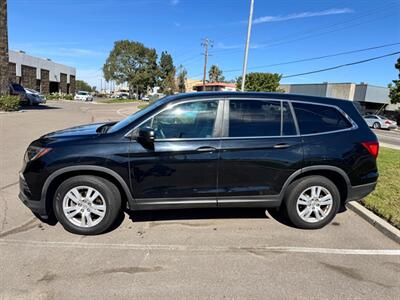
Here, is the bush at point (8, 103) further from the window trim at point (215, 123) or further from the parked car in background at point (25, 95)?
the window trim at point (215, 123)

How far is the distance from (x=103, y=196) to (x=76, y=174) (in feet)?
1.38

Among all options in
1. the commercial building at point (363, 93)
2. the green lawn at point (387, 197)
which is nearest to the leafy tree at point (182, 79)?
the commercial building at point (363, 93)

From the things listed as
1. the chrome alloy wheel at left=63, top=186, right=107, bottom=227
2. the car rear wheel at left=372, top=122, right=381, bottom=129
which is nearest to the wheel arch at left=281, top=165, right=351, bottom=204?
the chrome alloy wheel at left=63, top=186, right=107, bottom=227

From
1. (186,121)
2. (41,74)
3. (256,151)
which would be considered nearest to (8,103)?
(186,121)

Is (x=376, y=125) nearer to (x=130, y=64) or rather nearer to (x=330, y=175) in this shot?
(x=330, y=175)

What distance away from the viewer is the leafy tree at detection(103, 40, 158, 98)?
7372 cm

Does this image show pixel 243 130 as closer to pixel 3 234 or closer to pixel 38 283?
pixel 38 283

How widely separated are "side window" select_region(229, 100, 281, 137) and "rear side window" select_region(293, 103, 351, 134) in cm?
32

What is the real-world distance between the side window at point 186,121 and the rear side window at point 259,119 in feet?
0.89

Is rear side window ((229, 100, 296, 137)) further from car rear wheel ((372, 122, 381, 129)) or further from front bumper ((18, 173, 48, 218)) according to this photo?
car rear wheel ((372, 122, 381, 129))

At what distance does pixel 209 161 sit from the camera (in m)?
3.87

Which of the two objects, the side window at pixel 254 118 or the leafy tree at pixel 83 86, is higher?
the leafy tree at pixel 83 86

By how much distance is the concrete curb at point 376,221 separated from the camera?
414 cm

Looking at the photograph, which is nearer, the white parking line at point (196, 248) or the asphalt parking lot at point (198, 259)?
the asphalt parking lot at point (198, 259)
